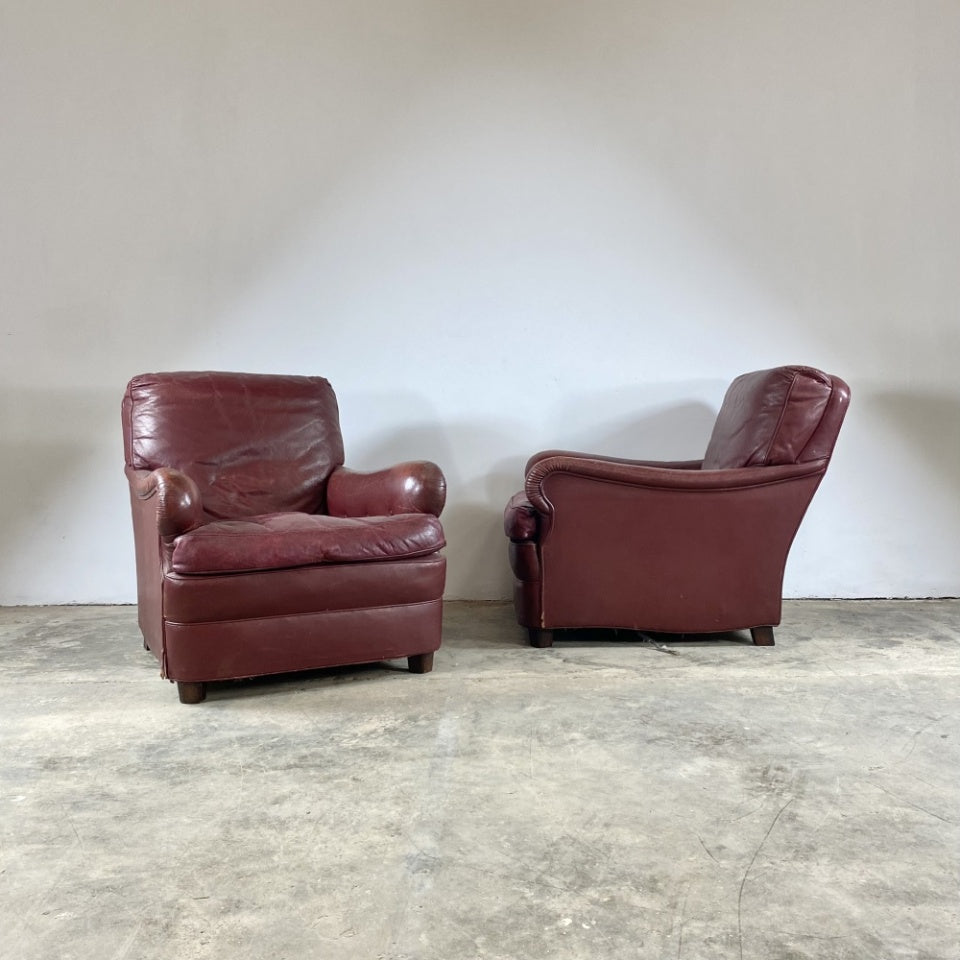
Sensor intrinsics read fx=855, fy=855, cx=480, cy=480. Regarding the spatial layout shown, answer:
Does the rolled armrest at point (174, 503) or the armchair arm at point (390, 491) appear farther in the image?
the armchair arm at point (390, 491)

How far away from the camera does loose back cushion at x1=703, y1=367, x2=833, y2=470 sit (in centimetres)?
299

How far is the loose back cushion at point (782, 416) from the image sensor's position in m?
2.99

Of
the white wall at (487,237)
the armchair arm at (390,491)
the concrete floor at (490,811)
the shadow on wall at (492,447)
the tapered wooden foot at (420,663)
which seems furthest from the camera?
the shadow on wall at (492,447)

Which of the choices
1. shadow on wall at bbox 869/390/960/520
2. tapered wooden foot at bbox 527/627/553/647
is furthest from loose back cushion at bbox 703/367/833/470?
shadow on wall at bbox 869/390/960/520

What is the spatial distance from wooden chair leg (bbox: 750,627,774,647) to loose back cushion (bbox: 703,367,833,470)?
60 cm

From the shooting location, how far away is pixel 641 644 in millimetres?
3141

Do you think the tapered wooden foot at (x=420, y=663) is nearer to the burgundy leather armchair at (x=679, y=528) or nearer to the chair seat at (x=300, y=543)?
the chair seat at (x=300, y=543)

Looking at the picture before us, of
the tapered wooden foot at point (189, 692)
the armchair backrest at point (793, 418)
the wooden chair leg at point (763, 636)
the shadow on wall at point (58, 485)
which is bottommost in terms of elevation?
the wooden chair leg at point (763, 636)

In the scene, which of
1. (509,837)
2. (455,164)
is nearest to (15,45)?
(455,164)

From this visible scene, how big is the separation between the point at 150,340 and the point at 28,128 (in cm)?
104

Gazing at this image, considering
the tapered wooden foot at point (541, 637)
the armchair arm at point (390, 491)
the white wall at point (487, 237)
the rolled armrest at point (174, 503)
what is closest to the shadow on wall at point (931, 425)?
the white wall at point (487, 237)

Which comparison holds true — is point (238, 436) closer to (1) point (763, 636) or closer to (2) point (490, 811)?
(2) point (490, 811)

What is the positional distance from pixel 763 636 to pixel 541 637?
0.81 m

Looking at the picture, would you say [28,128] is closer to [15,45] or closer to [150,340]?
[15,45]
